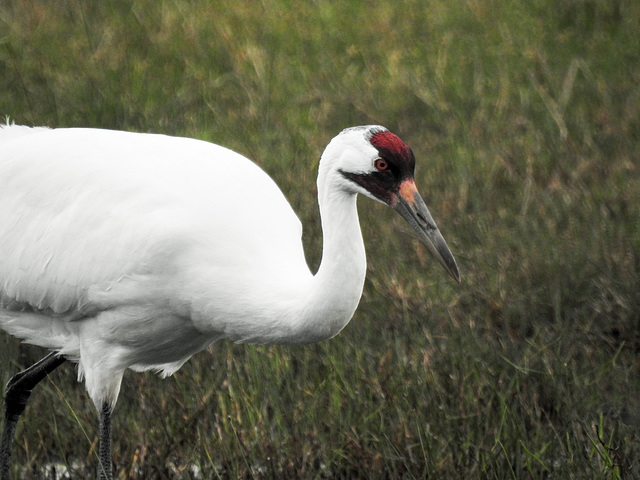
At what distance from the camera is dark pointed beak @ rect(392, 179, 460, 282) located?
10.1ft

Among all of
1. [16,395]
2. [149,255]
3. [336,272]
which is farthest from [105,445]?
[336,272]

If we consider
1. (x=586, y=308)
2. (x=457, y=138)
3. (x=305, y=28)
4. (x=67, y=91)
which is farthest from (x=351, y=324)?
(x=305, y=28)

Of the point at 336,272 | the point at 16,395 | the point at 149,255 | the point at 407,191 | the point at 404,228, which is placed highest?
the point at 407,191

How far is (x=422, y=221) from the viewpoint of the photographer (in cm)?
309

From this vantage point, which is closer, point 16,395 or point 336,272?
point 336,272

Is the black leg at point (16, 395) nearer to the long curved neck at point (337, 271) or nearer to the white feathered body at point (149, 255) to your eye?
the white feathered body at point (149, 255)

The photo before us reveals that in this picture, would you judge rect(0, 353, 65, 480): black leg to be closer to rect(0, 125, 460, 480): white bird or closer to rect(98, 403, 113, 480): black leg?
rect(0, 125, 460, 480): white bird

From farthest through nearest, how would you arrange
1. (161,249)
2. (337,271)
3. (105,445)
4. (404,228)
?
1. (404,228)
2. (105,445)
3. (161,249)
4. (337,271)

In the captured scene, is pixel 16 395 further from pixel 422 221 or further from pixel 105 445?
pixel 422 221

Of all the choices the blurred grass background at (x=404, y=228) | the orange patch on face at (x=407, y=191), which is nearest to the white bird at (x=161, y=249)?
the orange patch on face at (x=407, y=191)

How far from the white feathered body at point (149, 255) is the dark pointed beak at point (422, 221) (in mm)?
156

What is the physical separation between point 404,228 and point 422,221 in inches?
81.6

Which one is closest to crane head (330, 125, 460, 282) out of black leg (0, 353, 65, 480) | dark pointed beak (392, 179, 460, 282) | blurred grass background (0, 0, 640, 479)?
dark pointed beak (392, 179, 460, 282)

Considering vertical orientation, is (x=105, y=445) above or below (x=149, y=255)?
below
